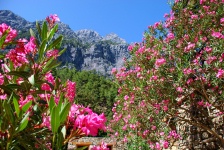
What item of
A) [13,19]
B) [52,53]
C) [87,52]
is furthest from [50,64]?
[13,19]

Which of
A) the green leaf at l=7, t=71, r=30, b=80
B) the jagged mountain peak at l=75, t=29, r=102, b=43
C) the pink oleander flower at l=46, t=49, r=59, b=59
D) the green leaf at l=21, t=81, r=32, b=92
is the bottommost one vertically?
the green leaf at l=21, t=81, r=32, b=92

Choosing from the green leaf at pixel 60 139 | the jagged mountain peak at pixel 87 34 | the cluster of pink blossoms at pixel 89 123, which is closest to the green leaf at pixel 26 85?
the cluster of pink blossoms at pixel 89 123

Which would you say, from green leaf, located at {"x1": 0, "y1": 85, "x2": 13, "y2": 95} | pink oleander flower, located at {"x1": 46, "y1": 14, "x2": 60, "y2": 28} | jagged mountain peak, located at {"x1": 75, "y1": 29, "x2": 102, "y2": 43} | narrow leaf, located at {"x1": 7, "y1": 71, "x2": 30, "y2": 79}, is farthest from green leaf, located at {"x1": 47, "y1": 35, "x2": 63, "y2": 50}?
jagged mountain peak, located at {"x1": 75, "y1": 29, "x2": 102, "y2": 43}

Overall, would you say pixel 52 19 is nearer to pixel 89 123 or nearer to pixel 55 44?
pixel 55 44

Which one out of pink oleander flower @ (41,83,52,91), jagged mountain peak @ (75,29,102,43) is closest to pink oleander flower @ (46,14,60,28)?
pink oleander flower @ (41,83,52,91)

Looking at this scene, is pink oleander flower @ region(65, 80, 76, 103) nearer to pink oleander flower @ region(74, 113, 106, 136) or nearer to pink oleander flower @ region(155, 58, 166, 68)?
pink oleander flower @ region(74, 113, 106, 136)

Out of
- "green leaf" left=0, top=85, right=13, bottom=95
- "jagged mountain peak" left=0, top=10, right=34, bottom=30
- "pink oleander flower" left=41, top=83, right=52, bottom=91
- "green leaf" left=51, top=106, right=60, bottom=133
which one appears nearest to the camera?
"green leaf" left=51, top=106, right=60, bottom=133

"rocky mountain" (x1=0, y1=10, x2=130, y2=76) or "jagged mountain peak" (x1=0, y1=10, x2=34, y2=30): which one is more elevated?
"jagged mountain peak" (x1=0, y1=10, x2=34, y2=30)

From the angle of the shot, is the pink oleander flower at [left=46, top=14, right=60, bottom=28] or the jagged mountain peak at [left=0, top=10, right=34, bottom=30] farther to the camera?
the jagged mountain peak at [left=0, top=10, right=34, bottom=30]

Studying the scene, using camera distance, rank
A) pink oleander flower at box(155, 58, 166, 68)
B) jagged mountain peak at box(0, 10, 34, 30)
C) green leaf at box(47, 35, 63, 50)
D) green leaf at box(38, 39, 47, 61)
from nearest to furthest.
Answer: green leaf at box(38, 39, 47, 61) < green leaf at box(47, 35, 63, 50) < pink oleander flower at box(155, 58, 166, 68) < jagged mountain peak at box(0, 10, 34, 30)

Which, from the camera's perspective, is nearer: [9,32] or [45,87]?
[9,32]

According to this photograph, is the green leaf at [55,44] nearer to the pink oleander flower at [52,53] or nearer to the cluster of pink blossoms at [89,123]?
the pink oleander flower at [52,53]

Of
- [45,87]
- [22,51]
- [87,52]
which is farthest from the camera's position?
[87,52]

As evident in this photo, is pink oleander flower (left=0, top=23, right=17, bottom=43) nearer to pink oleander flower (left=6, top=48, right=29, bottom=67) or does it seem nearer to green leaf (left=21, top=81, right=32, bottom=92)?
pink oleander flower (left=6, top=48, right=29, bottom=67)
